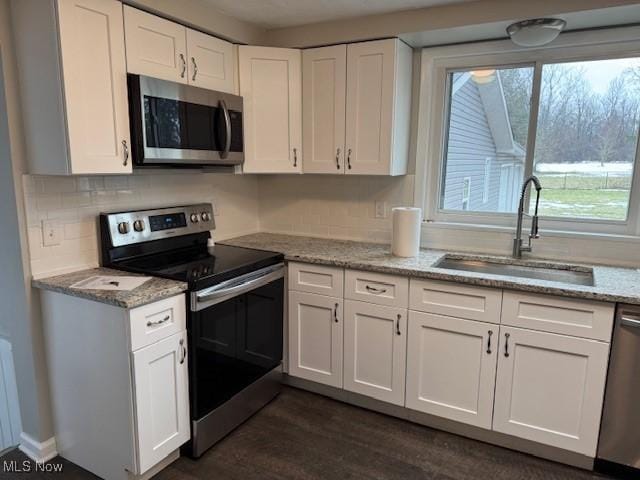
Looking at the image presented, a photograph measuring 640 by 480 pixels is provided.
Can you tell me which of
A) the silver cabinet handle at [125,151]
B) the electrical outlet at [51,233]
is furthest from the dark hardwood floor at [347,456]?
the silver cabinet handle at [125,151]

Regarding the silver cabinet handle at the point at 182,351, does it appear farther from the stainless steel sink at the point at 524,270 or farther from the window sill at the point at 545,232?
the window sill at the point at 545,232

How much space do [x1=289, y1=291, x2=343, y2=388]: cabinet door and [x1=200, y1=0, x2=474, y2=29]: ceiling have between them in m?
1.64

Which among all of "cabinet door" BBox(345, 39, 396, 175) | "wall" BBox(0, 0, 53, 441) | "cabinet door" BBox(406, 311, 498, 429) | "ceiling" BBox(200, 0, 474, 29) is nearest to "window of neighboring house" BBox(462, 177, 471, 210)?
"cabinet door" BBox(345, 39, 396, 175)

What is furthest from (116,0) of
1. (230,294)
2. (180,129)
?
(230,294)

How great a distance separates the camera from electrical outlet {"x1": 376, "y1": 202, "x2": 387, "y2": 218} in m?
2.97

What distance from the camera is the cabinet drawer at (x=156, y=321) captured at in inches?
70.5

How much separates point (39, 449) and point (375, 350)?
1.78 meters

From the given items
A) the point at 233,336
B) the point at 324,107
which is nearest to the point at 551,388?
the point at 233,336

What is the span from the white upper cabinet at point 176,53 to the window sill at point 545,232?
1.56m

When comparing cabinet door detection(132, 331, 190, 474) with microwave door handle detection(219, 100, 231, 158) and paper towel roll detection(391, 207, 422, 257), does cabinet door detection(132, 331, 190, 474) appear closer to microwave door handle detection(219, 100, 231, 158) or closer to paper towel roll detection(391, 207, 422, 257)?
microwave door handle detection(219, 100, 231, 158)

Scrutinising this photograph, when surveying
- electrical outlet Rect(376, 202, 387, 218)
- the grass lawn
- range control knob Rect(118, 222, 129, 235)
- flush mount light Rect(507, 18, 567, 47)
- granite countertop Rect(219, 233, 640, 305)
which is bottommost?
granite countertop Rect(219, 233, 640, 305)

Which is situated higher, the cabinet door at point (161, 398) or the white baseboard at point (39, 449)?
the cabinet door at point (161, 398)

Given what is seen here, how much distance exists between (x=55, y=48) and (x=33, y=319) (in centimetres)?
122

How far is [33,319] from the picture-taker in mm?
2041
